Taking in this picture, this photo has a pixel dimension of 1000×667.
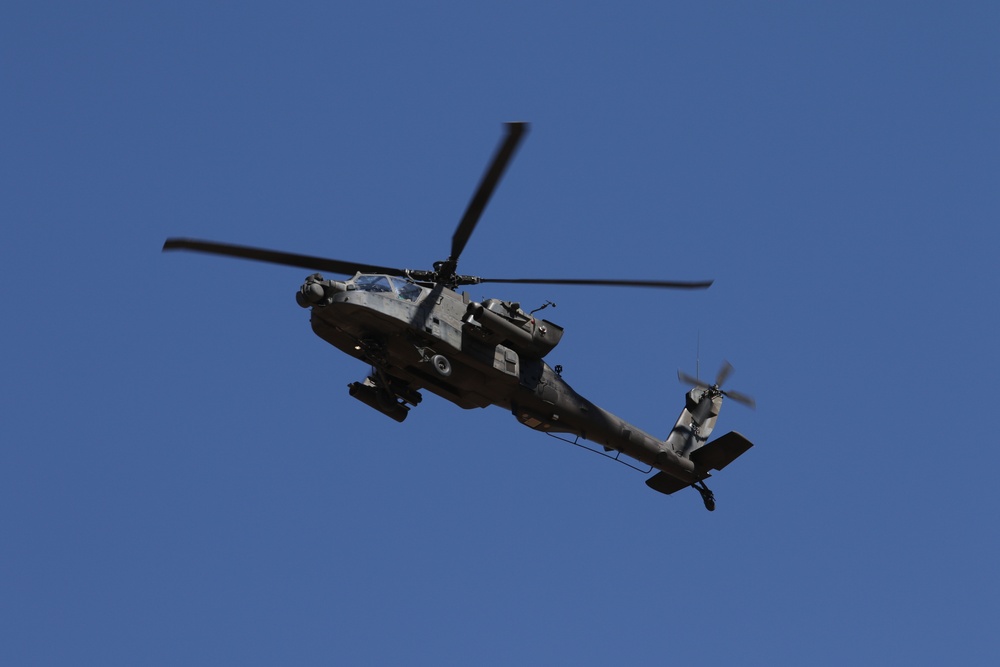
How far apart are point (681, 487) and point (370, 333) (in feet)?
33.5

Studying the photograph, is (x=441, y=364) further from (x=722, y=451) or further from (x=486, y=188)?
(x=722, y=451)

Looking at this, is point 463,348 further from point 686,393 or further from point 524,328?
point 686,393

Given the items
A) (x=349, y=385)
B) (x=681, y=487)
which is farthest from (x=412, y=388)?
(x=681, y=487)

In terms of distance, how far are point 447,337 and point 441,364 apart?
56 centimetres

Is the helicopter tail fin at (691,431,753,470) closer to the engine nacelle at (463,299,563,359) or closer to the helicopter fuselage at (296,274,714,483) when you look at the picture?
the helicopter fuselage at (296,274,714,483)

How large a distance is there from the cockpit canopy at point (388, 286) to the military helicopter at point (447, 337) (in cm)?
2

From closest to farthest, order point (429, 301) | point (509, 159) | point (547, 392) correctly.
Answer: point (509, 159) < point (429, 301) < point (547, 392)

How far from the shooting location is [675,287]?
28.5 m

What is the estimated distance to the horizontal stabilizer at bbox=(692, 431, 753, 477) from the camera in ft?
112

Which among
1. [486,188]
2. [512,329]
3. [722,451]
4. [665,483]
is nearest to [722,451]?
[722,451]

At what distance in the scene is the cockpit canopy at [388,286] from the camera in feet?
91.1

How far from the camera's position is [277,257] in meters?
27.7

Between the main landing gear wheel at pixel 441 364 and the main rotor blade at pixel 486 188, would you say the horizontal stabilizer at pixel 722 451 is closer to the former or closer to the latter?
the main landing gear wheel at pixel 441 364

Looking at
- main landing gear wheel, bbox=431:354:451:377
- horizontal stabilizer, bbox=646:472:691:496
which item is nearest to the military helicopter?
main landing gear wheel, bbox=431:354:451:377
